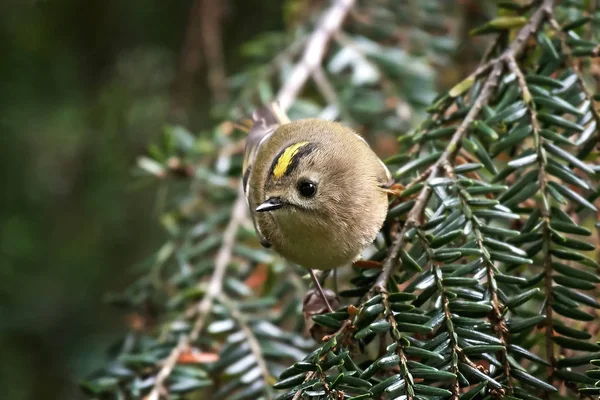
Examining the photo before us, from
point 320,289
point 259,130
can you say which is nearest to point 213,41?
point 259,130

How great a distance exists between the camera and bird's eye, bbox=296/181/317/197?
1.50 m

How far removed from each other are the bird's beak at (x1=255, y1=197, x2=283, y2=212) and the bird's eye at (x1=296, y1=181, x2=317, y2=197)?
0.06 m

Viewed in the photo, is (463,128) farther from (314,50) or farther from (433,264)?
(314,50)

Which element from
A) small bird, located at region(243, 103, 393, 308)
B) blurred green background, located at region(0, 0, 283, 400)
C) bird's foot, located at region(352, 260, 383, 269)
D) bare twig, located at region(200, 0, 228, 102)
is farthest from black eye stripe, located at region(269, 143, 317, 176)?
blurred green background, located at region(0, 0, 283, 400)

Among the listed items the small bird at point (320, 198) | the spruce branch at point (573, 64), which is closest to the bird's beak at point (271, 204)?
the small bird at point (320, 198)

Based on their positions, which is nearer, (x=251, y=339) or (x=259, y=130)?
(x=251, y=339)

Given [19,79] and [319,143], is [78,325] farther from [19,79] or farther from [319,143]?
[319,143]

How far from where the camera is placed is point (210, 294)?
169 cm

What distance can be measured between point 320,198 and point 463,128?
1.34 feet

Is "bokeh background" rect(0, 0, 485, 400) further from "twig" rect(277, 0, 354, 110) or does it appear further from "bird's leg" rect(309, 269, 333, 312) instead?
"bird's leg" rect(309, 269, 333, 312)

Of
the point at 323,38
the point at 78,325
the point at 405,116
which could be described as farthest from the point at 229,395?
the point at 78,325

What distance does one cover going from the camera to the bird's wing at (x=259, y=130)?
1786mm

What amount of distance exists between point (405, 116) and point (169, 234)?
2.83 feet

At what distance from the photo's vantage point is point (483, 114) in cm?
128
